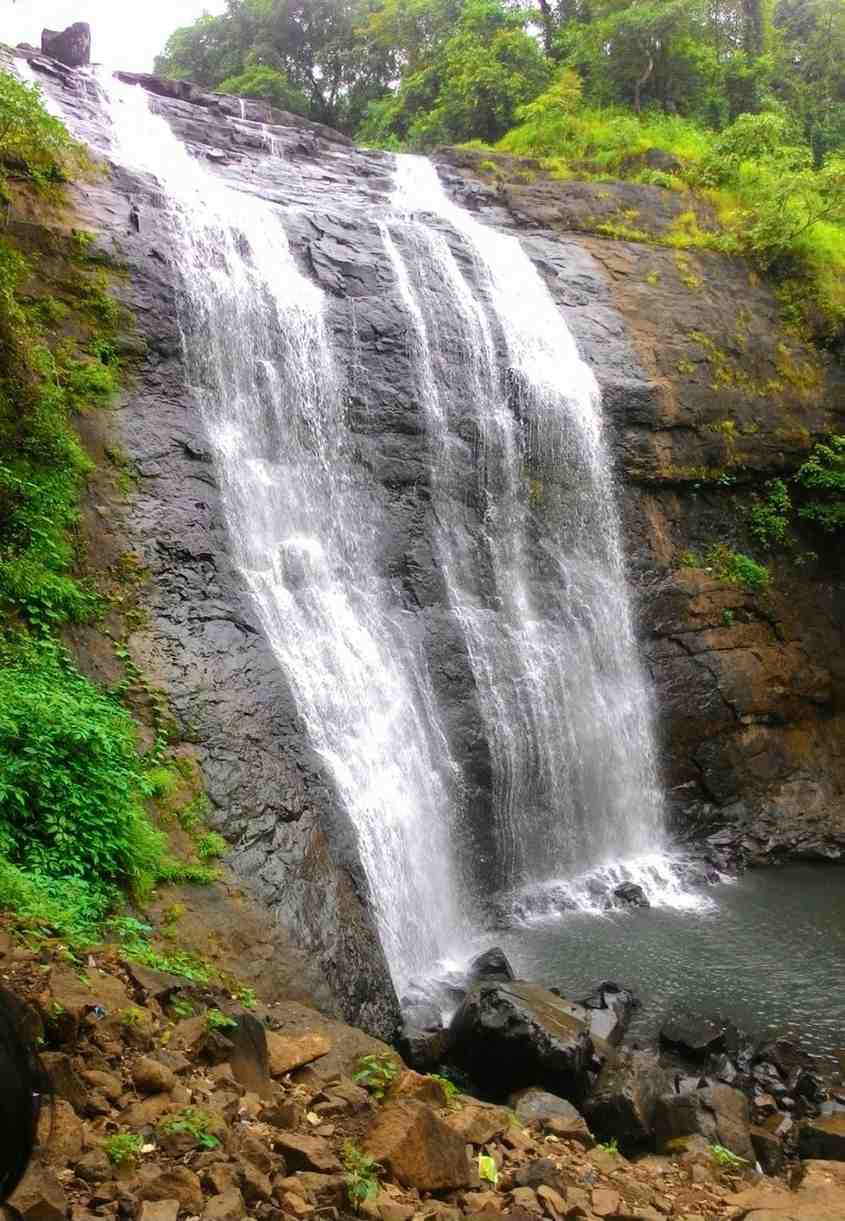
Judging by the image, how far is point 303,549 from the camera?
12.0 m

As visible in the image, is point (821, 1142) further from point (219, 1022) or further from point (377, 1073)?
point (219, 1022)

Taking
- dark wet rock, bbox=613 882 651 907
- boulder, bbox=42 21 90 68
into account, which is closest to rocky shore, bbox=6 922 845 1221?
dark wet rock, bbox=613 882 651 907

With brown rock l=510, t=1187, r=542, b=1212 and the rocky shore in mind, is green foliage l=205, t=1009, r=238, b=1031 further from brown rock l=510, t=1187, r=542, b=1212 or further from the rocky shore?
brown rock l=510, t=1187, r=542, b=1212

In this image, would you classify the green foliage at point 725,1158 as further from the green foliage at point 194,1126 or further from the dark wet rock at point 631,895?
the dark wet rock at point 631,895

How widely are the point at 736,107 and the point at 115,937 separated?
2927 cm

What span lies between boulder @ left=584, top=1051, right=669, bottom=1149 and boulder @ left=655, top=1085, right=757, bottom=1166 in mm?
92

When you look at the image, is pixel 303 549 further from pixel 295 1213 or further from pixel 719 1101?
pixel 295 1213

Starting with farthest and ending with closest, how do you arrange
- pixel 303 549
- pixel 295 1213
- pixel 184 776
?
pixel 303 549
pixel 184 776
pixel 295 1213

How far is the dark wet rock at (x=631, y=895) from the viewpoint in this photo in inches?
476

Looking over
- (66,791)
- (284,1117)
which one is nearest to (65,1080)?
(284,1117)

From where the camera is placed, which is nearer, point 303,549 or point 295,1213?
point 295,1213

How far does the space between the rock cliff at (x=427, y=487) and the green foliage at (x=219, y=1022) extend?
2601 millimetres

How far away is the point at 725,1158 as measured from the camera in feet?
22.3

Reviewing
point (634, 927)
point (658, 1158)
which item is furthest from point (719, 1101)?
point (634, 927)
